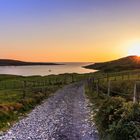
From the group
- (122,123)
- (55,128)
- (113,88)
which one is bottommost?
(55,128)

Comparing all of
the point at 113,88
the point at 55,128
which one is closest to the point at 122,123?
the point at 55,128

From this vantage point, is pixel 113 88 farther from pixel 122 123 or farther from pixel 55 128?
pixel 122 123

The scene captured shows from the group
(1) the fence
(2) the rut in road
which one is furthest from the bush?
(1) the fence

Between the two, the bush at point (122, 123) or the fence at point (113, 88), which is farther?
the fence at point (113, 88)

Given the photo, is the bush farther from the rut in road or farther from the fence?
the fence

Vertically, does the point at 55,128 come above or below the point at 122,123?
below

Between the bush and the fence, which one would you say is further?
the fence

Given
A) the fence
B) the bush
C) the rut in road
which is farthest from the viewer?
the fence

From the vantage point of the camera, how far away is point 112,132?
15.6 m

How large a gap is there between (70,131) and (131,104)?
5.92 meters

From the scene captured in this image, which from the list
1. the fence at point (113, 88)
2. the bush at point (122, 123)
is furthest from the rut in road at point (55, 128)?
the fence at point (113, 88)

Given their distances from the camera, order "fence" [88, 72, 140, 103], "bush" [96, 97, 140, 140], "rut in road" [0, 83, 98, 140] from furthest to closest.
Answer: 1. "fence" [88, 72, 140, 103]
2. "rut in road" [0, 83, 98, 140]
3. "bush" [96, 97, 140, 140]

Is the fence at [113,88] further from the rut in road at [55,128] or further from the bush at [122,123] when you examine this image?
the rut in road at [55,128]

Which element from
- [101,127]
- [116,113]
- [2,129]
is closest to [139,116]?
[116,113]
